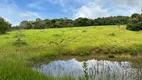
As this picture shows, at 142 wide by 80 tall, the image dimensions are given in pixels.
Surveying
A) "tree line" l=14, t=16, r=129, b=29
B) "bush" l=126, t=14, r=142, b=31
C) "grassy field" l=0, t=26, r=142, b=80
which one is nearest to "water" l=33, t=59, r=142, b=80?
"grassy field" l=0, t=26, r=142, b=80

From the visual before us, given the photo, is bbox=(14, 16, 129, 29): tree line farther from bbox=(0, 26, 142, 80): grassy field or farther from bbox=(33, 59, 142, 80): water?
bbox=(33, 59, 142, 80): water

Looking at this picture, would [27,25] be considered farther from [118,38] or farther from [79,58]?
[79,58]

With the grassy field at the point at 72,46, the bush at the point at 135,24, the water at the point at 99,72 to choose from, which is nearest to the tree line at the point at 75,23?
the bush at the point at 135,24

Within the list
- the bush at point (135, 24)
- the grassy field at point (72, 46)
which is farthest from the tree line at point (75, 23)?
the grassy field at point (72, 46)

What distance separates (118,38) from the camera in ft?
125

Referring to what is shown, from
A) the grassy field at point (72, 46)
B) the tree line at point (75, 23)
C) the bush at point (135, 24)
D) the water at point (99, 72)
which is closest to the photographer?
the water at point (99, 72)

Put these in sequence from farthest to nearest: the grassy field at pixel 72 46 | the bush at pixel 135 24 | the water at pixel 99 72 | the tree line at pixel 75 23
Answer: the tree line at pixel 75 23, the bush at pixel 135 24, the grassy field at pixel 72 46, the water at pixel 99 72

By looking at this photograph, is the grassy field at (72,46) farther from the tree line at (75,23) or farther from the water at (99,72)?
the tree line at (75,23)

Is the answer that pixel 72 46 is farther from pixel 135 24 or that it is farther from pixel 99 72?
pixel 135 24

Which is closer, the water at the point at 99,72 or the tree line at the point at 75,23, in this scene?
the water at the point at 99,72

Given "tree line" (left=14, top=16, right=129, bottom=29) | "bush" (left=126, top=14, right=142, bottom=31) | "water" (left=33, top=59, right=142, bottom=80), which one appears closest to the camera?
"water" (left=33, top=59, right=142, bottom=80)

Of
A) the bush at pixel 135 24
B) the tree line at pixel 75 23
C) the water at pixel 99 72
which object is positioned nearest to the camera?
the water at pixel 99 72

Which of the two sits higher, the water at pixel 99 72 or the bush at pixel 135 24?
the bush at pixel 135 24

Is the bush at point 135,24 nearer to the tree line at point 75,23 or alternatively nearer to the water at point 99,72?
the tree line at point 75,23
